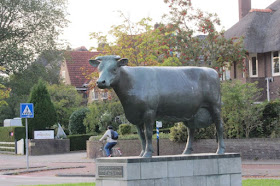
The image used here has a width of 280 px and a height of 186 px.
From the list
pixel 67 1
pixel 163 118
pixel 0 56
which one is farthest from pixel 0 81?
pixel 163 118

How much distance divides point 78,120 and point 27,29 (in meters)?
11.2

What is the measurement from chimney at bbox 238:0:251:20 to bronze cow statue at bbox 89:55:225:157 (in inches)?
1472

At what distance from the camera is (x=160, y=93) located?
1269 centimetres

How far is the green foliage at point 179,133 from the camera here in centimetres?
2945

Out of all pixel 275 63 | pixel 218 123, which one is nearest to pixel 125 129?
pixel 275 63

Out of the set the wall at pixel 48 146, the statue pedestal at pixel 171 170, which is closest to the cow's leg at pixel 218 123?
the statue pedestal at pixel 171 170

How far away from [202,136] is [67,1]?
30.6 metres

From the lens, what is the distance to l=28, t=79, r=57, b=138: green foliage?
4481 centimetres

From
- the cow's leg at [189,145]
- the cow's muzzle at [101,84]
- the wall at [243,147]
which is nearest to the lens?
the cow's muzzle at [101,84]

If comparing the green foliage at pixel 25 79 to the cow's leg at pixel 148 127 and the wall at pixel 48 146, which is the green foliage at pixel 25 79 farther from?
the cow's leg at pixel 148 127

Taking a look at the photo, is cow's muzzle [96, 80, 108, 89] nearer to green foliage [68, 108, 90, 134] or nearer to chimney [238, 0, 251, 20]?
green foliage [68, 108, 90, 134]

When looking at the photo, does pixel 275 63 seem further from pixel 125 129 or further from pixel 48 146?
pixel 48 146

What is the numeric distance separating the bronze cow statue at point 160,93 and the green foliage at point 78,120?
33.6 m

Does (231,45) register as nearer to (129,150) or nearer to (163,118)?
(129,150)
